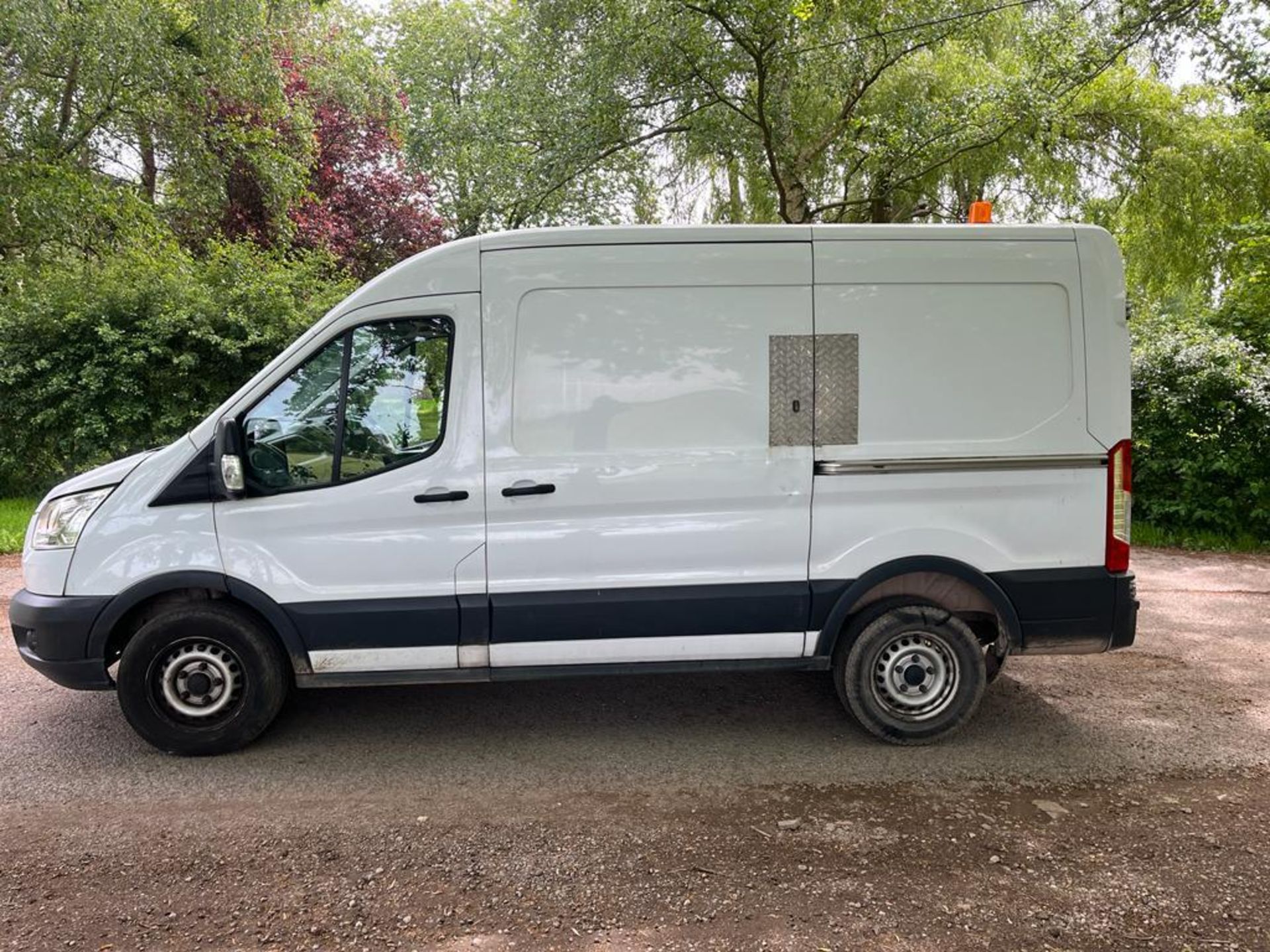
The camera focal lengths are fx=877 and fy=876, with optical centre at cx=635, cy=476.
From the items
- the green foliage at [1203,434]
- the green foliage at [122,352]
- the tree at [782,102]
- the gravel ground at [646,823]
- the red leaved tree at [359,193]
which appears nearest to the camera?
the gravel ground at [646,823]

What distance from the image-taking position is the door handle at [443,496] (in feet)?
13.5

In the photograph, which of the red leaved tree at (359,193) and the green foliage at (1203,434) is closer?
the green foliage at (1203,434)

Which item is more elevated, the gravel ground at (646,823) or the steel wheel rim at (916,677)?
the steel wheel rim at (916,677)

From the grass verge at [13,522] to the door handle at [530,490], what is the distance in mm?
6654

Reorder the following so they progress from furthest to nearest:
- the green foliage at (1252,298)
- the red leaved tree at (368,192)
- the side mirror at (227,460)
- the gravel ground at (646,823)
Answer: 1. the red leaved tree at (368,192)
2. the green foliage at (1252,298)
3. the side mirror at (227,460)
4. the gravel ground at (646,823)

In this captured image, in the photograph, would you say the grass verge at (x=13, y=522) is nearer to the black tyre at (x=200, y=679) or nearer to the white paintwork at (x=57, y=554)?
the white paintwork at (x=57, y=554)

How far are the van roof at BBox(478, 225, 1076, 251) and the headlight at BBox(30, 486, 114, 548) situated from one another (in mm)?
2233

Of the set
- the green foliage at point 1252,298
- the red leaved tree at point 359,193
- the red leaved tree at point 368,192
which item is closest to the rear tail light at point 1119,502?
the green foliage at point 1252,298

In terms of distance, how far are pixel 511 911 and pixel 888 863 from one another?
1.40 meters

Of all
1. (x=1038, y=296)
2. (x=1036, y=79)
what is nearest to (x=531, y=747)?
(x=1038, y=296)

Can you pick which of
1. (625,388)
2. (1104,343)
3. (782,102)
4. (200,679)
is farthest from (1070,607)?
(782,102)

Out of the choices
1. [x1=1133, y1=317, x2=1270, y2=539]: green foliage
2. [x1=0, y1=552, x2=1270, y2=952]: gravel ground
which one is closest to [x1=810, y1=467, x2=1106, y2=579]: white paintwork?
[x1=0, y1=552, x2=1270, y2=952]: gravel ground

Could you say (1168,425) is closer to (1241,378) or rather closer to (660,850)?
(1241,378)

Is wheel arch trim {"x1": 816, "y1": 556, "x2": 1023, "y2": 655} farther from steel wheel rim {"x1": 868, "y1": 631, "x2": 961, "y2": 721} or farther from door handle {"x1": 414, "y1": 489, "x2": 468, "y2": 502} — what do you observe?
door handle {"x1": 414, "y1": 489, "x2": 468, "y2": 502}
